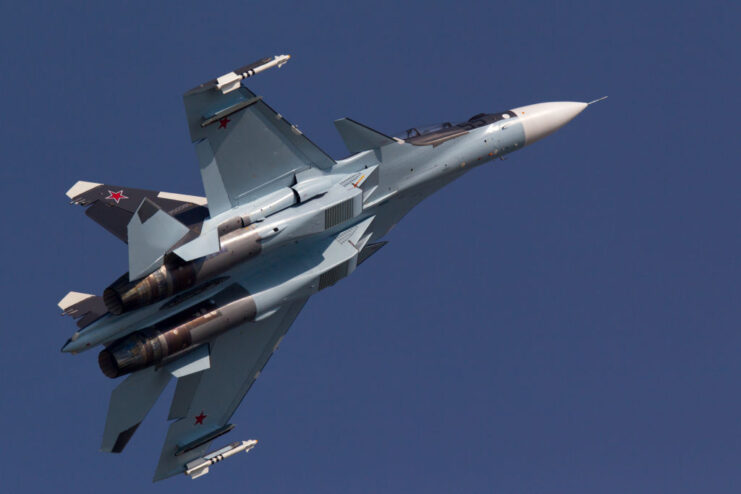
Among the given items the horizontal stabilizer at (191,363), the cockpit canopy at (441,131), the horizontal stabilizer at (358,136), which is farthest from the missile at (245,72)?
the horizontal stabilizer at (191,363)

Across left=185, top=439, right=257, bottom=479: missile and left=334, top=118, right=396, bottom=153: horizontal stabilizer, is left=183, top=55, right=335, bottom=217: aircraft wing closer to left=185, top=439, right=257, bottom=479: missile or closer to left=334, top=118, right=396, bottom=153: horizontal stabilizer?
left=334, top=118, right=396, bottom=153: horizontal stabilizer

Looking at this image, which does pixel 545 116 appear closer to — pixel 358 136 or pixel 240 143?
pixel 358 136

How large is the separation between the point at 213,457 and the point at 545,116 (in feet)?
33.7

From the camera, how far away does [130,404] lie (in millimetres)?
26344

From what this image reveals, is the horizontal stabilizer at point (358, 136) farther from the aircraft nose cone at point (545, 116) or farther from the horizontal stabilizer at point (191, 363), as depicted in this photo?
the horizontal stabilizer at point (191, 363)

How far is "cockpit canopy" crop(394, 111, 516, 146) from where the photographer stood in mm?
26844

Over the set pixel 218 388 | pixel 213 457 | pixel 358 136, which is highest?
pixel 358 136

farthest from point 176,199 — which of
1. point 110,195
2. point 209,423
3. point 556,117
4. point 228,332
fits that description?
point 556,117

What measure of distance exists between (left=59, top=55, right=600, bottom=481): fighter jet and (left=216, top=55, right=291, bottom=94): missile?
0.03 metres

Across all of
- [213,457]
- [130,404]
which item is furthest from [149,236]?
[213,457]

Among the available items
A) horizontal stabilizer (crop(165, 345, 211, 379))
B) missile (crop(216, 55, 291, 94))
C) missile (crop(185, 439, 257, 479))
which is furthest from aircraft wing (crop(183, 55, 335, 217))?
missile (crop(185, 439, 257, 479))

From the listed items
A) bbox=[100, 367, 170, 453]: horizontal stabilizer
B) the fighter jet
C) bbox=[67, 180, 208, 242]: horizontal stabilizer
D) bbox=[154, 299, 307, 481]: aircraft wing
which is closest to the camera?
the fighter jet

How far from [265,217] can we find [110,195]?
4116mm

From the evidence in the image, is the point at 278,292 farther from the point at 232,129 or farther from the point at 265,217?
the point at 232,129
